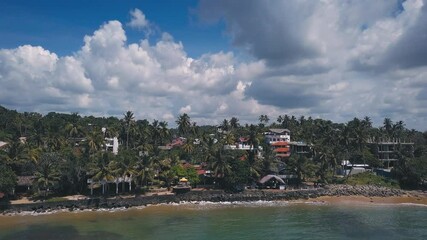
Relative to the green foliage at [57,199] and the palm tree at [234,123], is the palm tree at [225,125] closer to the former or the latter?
the palm tree at [234,123]

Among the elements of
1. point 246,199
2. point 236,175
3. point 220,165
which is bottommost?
point 246,199

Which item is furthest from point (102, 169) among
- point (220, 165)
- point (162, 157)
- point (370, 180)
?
point (370, 180)

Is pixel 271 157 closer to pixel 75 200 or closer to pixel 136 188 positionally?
pixel 136 188

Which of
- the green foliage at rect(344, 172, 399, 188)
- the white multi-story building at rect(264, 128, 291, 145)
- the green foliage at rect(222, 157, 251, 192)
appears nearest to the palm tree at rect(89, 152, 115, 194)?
the green foliage at rect(222, 157, 251, 192)

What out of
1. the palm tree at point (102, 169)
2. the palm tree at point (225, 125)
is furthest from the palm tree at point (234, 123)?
the palm tree at point (102, 169)

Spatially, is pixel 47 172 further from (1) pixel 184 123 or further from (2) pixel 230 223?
(1) pixel 184 123
